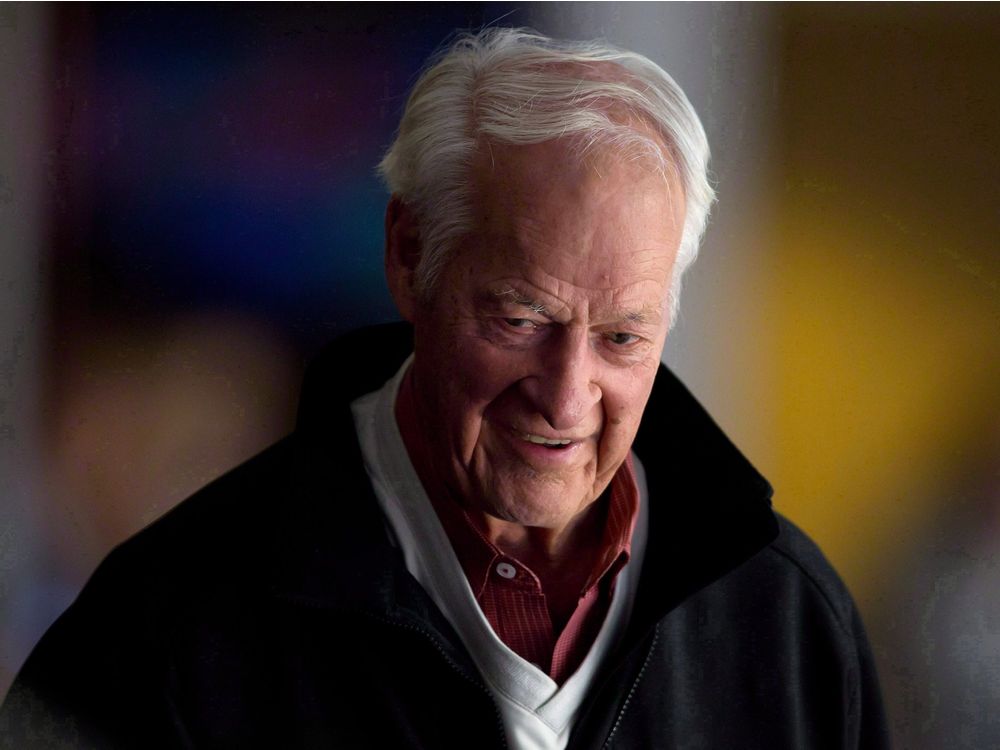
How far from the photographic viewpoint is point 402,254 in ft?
4.20

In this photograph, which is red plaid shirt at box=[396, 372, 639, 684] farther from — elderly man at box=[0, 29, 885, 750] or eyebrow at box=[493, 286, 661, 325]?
eyebrow at box=[493, 286, 661, 325]

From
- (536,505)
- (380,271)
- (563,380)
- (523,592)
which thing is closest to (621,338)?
(563,380)

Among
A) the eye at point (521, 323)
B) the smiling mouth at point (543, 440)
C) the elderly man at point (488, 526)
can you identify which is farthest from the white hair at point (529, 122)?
the smiling mouth at point (543, 440)

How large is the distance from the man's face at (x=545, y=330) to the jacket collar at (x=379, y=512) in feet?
0.43

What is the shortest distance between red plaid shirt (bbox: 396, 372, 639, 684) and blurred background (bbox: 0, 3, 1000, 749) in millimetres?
339

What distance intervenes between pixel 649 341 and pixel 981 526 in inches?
29.9

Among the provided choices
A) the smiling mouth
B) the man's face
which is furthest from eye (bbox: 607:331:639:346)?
the smiling mouth

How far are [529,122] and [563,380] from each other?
0.29 meters

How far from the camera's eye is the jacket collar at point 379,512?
3.91 feet

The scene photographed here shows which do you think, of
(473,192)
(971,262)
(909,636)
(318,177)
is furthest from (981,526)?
(318,177)

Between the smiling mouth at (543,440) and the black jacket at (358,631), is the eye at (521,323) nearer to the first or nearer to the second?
the smiling mouth at (543,440)

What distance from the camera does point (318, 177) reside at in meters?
1.46

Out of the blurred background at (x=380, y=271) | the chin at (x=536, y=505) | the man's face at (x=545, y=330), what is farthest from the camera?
the blurred background at (x=380, y=271)

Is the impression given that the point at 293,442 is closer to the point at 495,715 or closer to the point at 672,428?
the point at 495,715
